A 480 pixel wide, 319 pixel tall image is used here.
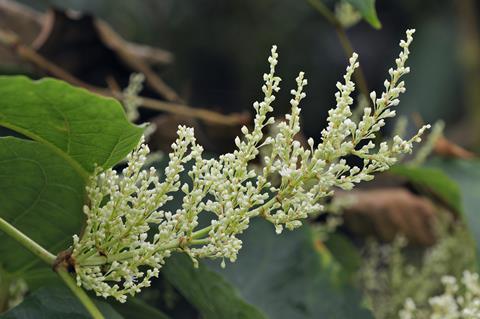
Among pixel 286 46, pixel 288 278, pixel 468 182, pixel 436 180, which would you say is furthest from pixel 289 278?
pixel 286 46

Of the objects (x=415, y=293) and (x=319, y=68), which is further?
(x=319, y=68)

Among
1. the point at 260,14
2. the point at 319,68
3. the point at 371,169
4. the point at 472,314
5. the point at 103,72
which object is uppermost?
the point at 260,14

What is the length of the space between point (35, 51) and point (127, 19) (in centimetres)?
186

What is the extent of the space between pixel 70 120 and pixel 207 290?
0.93ft

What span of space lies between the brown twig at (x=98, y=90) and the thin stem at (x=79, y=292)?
1.76 ft

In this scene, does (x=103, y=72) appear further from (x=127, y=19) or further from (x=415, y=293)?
(x=127, y=19)

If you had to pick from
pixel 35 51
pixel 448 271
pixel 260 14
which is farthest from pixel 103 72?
pixel 260 14

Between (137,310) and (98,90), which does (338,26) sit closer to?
(98,90)

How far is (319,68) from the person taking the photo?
3.43 metres

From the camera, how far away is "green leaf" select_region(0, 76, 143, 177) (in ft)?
2.21

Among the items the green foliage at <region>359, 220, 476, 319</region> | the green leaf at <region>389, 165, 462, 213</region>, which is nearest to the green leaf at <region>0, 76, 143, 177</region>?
the green leaf at <region>389, 165, 462, 213</region>

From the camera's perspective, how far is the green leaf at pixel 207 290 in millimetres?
877

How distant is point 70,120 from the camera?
71cm

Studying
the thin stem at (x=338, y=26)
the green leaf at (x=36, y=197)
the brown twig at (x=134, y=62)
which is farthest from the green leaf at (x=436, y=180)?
the green leaf at (x=36, y=197)
